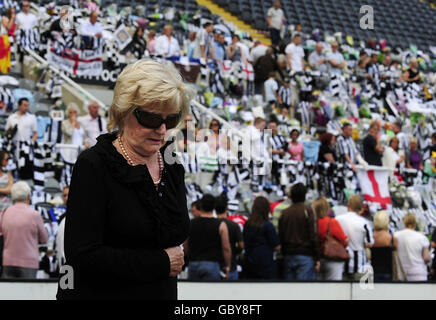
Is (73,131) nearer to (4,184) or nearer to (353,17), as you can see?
(4,184)

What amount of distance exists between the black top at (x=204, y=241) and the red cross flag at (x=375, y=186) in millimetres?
5158

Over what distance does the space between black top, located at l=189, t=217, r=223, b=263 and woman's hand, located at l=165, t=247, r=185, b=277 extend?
4550mm

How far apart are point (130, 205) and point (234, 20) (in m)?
17.1

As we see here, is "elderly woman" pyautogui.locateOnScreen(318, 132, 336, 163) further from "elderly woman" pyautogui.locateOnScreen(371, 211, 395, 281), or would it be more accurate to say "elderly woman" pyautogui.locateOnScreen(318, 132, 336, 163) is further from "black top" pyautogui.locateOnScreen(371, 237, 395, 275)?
"black top" pyautogui.locateOnScreen(371, 237, 395, 275)

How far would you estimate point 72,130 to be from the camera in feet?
34.2

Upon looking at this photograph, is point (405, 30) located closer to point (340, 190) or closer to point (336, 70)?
point (336, 70)

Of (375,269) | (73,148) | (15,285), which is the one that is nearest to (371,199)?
(375,269)

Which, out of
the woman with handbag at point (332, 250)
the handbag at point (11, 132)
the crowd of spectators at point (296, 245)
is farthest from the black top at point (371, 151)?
the handbag at point (11, 132)

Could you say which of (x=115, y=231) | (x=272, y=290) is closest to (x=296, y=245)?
(x=272, y=290)

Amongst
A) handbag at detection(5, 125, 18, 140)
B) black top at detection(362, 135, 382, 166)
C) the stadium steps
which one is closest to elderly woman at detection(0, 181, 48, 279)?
handbag at detection(5, 125, 18, 140)

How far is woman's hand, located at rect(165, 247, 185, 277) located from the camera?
264 cm

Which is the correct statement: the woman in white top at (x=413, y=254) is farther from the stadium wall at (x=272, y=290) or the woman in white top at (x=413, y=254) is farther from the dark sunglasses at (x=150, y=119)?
the dark sunglasses at (x=150, y=119)

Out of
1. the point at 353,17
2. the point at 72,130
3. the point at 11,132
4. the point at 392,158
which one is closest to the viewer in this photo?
the point at 11,132
